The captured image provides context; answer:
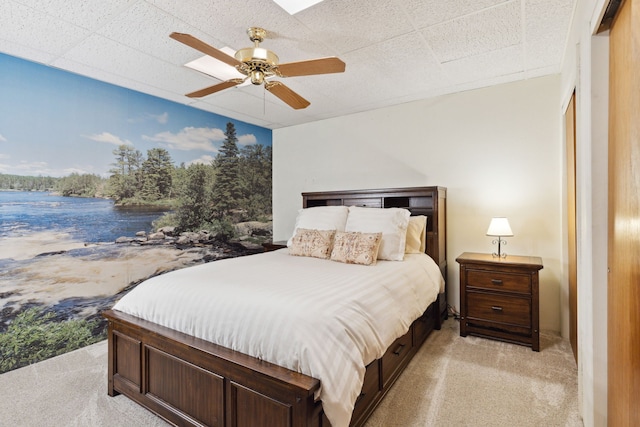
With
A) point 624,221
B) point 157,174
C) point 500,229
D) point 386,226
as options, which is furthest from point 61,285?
point 500,229

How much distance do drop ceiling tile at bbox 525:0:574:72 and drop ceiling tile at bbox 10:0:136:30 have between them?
270 centimetres

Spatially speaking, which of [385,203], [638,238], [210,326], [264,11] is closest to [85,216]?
[210,326]

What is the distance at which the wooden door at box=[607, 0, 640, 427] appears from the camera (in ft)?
3.66

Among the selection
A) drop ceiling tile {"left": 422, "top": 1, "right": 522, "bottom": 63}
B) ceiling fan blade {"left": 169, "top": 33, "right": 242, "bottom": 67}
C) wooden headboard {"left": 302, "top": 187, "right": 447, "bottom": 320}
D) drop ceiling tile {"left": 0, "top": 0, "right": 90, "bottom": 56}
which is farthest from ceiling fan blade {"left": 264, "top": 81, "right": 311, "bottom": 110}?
wooden headboard {"left": 302, "top": 187, "right": 447, "bottom": 320}

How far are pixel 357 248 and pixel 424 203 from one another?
1188 mm

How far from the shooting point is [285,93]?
2535 mm

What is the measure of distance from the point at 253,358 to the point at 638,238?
1.64 metres

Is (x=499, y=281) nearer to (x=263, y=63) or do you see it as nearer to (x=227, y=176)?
(x=263, y=63)

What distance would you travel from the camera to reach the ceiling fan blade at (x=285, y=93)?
7.76 ft

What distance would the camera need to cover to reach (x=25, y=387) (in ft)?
7.54

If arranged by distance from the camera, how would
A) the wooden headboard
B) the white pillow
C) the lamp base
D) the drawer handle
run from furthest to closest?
1. the wooden headboard
2. the lamp base
3. the white pillow
4. the drawer handle

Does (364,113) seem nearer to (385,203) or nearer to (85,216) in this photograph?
(385,203)

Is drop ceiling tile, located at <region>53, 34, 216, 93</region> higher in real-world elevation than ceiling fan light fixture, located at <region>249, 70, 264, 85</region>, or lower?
higher

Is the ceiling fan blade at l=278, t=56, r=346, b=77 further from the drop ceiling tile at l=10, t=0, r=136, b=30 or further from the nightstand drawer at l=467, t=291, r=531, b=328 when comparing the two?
Answer: the nightstand drawer at l=467, t=291, r=531, b=328
